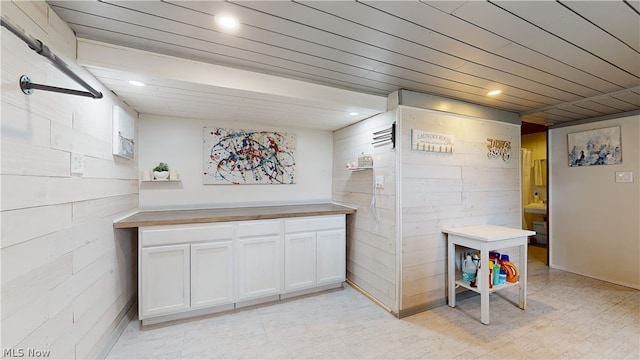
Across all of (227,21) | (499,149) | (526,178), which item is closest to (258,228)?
(227,21)

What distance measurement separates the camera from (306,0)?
1148 mm

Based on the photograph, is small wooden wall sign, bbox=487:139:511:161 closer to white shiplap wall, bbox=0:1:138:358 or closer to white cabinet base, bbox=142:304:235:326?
white cabinet base, bbox=142:304:235:326

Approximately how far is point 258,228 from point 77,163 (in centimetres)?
136

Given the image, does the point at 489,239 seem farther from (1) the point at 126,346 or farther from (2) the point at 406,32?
(1) the point at 126,346

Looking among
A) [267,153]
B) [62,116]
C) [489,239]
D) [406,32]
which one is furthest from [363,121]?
[62,116]

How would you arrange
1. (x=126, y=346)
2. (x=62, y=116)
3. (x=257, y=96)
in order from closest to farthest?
(x=62, y=116)
(x=126, y=346)
(x=257, y=96)

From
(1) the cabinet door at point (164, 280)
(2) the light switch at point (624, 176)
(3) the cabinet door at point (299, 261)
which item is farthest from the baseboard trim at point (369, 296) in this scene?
(2) the light switch at point (624, 176)

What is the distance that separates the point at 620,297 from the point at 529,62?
2737mm

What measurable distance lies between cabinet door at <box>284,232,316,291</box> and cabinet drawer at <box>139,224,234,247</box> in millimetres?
597

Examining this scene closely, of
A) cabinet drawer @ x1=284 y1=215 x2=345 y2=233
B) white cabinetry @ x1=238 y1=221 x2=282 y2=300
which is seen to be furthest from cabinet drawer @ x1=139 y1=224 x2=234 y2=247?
cabinet drawer @ x1=284 y1=215 x2=345 y2=233

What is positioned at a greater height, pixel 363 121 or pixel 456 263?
pixel 363 121

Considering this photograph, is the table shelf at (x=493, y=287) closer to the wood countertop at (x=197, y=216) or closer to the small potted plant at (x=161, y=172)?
the wood countertop at (x=197, y=216)

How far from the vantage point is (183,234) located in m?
2.14

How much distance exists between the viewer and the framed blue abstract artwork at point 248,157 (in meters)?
2.81
